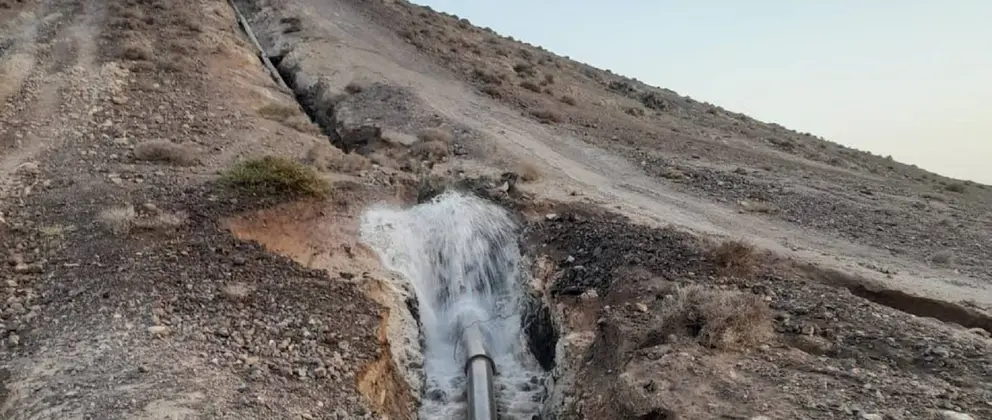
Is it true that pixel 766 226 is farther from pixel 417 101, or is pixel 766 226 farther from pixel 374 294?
pixel 417 101

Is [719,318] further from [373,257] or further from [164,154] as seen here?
[164,154]

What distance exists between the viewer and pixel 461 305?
14148 mm

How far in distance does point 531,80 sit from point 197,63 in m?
12.4

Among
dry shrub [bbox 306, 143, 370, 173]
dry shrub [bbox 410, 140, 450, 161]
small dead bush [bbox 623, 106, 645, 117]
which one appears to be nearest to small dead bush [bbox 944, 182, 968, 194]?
small dead bush [bbox 623, 106, 645, 117]

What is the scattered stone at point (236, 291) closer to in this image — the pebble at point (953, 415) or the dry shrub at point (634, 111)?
the pebble at point (953, 415)

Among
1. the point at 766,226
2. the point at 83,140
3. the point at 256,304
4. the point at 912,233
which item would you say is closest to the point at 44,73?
the point at 83,140

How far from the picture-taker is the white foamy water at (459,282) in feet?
39.5

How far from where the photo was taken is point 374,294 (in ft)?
40.2

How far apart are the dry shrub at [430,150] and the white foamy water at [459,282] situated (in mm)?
2451

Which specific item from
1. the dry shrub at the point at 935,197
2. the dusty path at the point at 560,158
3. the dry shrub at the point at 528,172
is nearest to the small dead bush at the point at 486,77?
the dusty path at the point at 560,158

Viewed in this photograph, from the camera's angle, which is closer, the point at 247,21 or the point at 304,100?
the point at 304,100

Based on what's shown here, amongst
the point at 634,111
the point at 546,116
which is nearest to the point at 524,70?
the point at 634,111

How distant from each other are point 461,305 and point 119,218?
592 centimetres

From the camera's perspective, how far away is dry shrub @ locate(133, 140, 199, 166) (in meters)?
15.6
